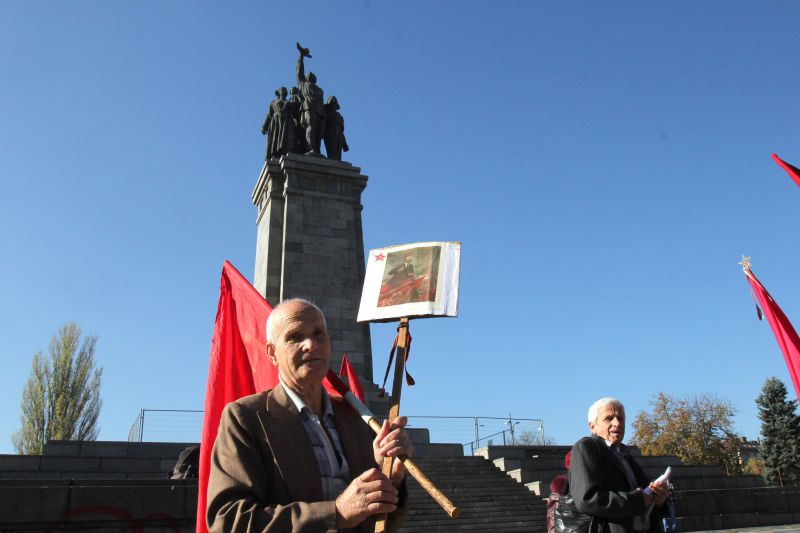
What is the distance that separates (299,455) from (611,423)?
2.64 metres

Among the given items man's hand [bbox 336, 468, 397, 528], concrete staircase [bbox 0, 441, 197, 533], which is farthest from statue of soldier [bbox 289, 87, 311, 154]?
man's hand [bbox 336, 468, 397, 528]

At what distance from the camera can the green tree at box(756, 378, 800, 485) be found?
3266 centimetres

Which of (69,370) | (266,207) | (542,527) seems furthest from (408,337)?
(69,370)

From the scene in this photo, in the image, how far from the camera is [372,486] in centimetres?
225

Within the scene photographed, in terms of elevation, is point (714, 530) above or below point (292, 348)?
below

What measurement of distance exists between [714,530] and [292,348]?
1216 cm

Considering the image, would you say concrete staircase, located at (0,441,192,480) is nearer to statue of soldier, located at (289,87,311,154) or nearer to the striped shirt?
statue of soldier, located at (289,87,311,154)

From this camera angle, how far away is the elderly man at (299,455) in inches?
89.1

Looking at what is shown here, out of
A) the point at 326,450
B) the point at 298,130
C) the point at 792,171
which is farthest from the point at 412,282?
the point at 298,130

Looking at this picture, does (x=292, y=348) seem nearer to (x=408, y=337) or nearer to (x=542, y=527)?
(x=408, y=337)

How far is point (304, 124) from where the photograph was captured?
23000mm

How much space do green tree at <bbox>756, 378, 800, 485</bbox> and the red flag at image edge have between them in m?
34.6

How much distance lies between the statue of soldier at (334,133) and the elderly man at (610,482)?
63.0 ft

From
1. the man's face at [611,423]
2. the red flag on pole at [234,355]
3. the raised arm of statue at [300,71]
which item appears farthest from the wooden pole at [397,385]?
the raised arm of statue at [300,71]
